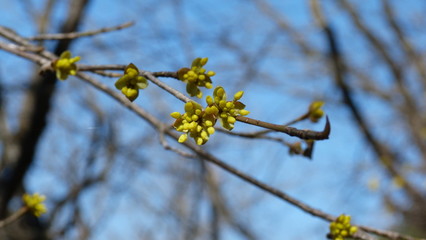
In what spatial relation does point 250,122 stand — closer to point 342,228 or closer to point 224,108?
point 224,108

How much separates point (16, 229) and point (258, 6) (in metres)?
4.25

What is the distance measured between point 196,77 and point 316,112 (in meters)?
0.45

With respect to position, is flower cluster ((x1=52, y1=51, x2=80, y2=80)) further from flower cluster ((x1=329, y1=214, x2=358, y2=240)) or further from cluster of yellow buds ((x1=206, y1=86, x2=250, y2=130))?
flower cluster ((x1=329, y1=214, x2=358, y2=240))

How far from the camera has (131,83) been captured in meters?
0.79

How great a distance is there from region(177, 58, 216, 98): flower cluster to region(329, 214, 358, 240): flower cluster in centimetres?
46

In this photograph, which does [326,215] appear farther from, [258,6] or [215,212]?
[258,6]

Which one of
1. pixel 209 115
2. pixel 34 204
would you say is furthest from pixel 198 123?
pixel 34 204

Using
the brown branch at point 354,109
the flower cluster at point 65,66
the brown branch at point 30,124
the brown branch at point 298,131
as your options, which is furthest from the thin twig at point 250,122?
the brown branch at point 354,109

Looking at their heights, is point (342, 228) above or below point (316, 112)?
below

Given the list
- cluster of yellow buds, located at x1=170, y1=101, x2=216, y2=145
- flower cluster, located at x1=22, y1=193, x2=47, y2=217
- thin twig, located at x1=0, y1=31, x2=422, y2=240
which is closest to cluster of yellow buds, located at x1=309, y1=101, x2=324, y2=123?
thin twig, located at x1=0, y1=31, x2=422, y2=240

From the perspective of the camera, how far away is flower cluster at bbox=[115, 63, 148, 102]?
769 mm

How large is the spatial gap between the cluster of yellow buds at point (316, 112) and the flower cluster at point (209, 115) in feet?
1.65

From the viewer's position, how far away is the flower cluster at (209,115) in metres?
0.68

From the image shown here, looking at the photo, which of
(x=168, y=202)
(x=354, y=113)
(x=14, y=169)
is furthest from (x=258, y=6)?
(x=14, y=169)
